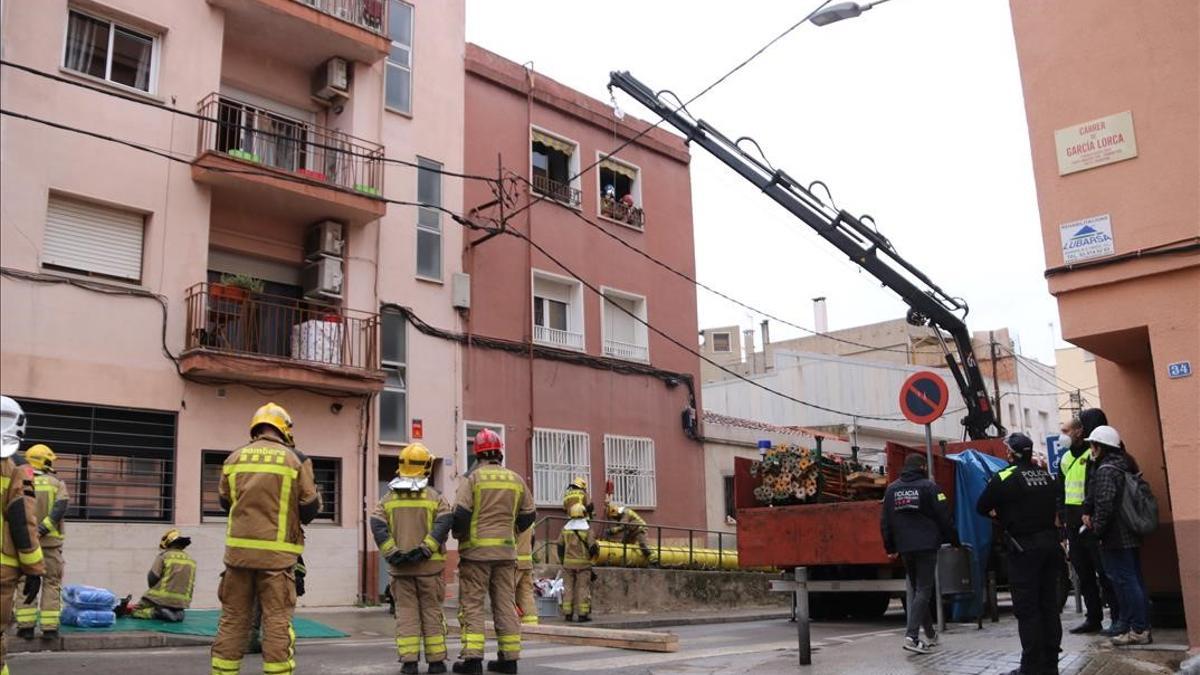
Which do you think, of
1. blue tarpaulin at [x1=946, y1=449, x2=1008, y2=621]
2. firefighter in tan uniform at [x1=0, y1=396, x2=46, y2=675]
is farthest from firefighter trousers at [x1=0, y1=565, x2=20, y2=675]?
blue tarpaulin at [x1=946, y1=449, x2=1008, y2=621]

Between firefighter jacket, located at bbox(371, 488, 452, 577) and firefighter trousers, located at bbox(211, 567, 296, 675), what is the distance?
1.34 meters

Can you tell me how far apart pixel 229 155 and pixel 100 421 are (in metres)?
4.64

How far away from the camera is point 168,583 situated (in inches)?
463

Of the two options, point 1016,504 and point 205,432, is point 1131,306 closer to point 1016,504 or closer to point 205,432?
point 1016,504

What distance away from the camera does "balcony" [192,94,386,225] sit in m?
15.2

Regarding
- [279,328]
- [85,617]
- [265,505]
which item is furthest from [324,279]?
[265,505]

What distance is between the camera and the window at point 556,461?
19703 millimetres

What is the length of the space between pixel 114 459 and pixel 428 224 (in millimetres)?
7301

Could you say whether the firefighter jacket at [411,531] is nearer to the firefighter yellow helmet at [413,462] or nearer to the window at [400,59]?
the firefighter yellow helmet at [413,462]

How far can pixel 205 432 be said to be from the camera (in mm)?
14758

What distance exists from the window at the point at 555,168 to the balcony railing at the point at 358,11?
13.5 ft

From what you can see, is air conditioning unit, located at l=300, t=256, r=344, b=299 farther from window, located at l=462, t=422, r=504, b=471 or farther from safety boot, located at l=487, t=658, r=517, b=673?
safety boot, located at l=487, t=658, r=517, b=673

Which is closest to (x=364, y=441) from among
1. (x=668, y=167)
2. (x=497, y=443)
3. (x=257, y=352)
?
(x=257, y=352)

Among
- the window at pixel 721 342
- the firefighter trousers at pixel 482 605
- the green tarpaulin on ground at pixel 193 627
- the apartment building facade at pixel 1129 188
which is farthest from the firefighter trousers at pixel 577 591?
the window at pixel 721 342
